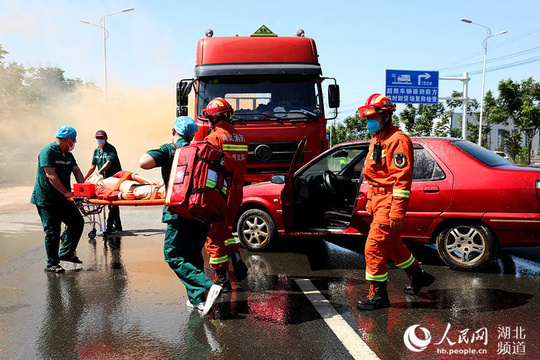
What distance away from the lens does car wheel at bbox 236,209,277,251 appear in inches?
258

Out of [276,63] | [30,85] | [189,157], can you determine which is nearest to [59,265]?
[189,157]

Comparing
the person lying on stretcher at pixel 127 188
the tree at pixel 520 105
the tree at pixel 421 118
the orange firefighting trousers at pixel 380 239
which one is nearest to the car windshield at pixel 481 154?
the orange firefighting trousers at pixel 380 239

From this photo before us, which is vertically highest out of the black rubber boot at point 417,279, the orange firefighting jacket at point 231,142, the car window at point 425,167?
the orange firefighting jacket at point 231,142

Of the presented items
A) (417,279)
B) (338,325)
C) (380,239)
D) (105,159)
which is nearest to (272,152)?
(105,159)

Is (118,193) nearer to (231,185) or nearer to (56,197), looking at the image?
(56,197)

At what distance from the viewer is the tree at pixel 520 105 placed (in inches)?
1185

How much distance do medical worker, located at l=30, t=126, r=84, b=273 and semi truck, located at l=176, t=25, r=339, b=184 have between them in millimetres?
2703

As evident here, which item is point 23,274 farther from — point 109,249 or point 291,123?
point 291,123

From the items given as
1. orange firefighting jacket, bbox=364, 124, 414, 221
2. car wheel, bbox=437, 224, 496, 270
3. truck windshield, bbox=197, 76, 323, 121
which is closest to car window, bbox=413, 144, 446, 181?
car wheel, bbox=437, 224, 496, 270

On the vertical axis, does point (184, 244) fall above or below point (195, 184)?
below

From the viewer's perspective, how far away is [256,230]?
6.62 m

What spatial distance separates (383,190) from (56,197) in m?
3.95

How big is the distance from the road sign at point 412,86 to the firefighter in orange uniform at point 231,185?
836 inches

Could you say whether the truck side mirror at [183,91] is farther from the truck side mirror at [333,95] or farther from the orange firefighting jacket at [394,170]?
the orange firefighting jacket at [394,170]
